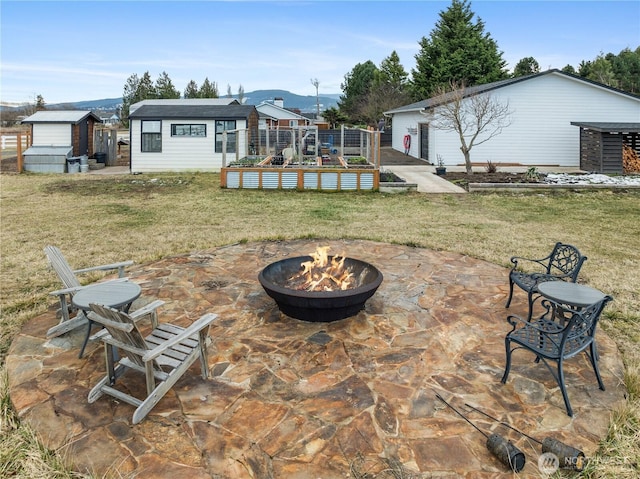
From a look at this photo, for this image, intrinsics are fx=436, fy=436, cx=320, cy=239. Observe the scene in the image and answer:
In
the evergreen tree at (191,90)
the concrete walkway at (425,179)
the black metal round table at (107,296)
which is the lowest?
the black metal round table at (107,296)

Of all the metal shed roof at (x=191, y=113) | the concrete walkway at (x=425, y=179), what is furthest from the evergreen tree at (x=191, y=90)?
the concrete walkway at (x=425, y=179)

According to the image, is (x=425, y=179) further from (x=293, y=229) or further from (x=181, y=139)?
(x=181, y=139)

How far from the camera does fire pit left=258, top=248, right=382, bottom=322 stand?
14.3 feet

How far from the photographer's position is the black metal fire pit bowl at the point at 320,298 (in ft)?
14.3

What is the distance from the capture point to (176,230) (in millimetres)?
9148

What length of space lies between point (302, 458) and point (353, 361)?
1295 mm

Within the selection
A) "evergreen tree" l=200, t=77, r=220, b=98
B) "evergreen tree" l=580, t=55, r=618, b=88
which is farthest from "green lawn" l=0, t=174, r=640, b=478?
"evergreen tree" l=200, t=77, r=220, b=98

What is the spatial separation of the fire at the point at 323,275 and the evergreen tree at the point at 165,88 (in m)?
49.4

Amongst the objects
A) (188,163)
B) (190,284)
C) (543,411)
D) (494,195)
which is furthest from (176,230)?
(188,163)

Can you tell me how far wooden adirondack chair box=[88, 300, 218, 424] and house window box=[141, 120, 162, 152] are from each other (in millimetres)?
18675

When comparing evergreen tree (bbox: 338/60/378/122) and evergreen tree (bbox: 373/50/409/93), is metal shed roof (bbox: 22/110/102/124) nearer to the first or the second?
evergreen tree (bbox: 338/60/378/122)

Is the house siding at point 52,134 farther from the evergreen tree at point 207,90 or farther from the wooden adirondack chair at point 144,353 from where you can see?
the evergreen tree at point 207,90

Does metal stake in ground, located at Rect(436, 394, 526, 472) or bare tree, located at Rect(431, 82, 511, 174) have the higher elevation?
bare tree, located at Rect(431, 82, 511, 174)

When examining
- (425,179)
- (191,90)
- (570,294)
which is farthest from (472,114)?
(191,90)
